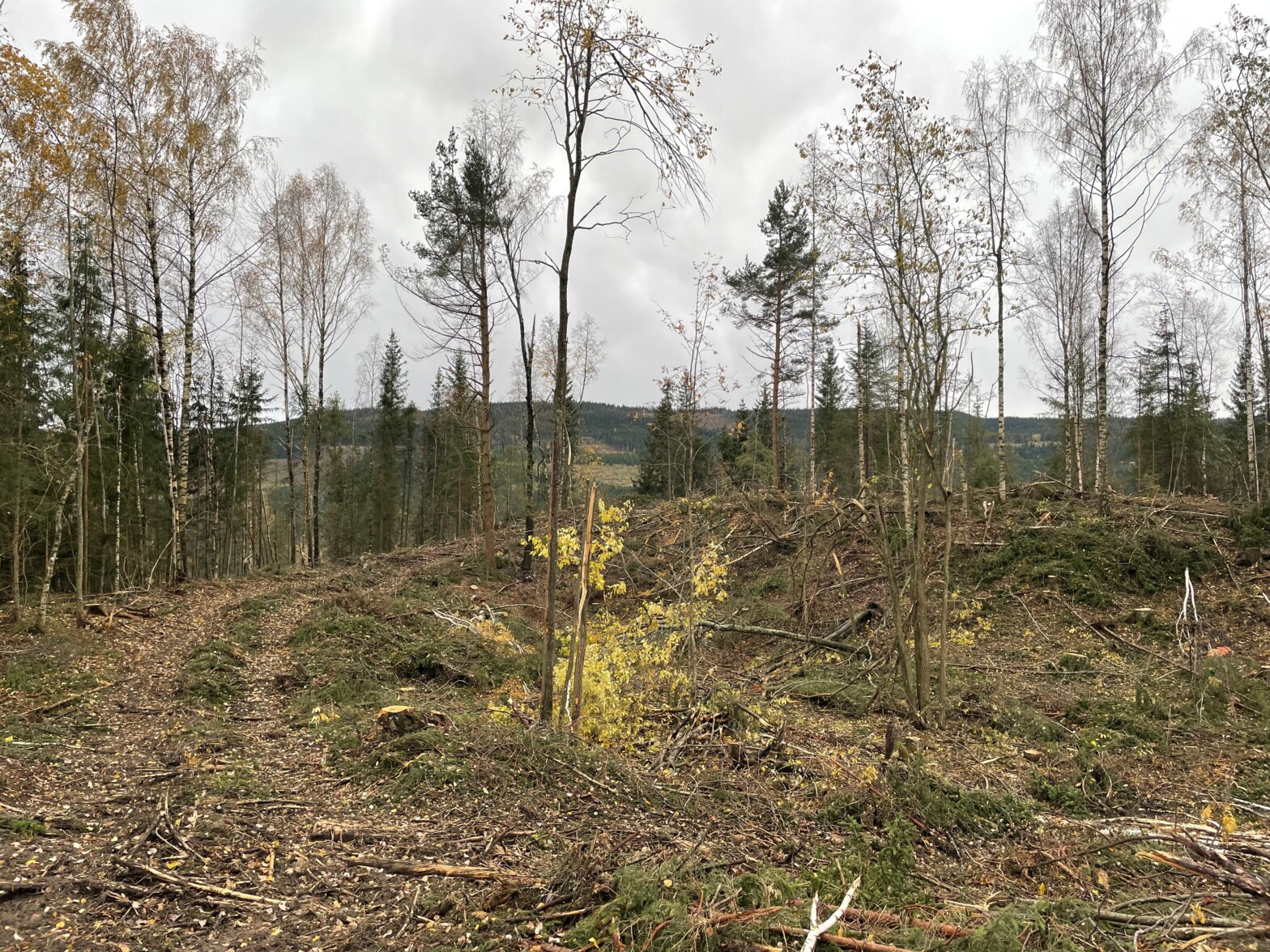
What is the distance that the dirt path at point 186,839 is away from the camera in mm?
3148

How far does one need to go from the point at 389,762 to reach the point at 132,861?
1918 millimetres

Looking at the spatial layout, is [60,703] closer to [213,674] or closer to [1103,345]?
[213,674]

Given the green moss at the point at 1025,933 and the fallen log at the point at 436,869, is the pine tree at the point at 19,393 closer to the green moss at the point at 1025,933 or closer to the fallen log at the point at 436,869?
the fallen log at the point at 436,869

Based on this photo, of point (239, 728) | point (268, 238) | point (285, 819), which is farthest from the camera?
point (268, 238)

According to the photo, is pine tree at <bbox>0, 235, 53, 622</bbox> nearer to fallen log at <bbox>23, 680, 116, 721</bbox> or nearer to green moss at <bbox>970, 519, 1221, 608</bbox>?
fallen log at <bbox>23, 680, 116, 721</bbox>

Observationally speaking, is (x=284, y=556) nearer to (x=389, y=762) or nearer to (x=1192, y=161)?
(x=389, y=762)

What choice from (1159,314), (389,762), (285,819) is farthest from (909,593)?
(1159,314)

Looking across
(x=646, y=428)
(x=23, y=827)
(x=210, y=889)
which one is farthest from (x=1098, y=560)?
(x=646, y=428)

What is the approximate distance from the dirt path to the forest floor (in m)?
0.02

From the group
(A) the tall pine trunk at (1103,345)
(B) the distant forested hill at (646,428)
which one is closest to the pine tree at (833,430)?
(B) the distant forested hill at (646,428)

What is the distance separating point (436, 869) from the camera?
3.77 meters

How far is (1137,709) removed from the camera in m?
7.32

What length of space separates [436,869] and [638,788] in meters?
1.78

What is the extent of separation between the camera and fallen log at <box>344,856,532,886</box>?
3.66 metres
